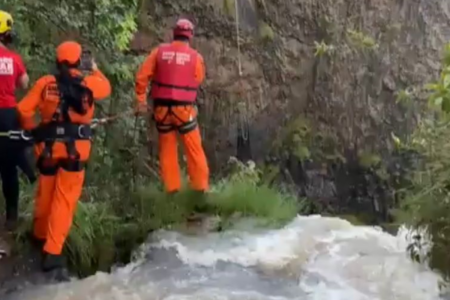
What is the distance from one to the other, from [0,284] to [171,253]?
153 centimetres

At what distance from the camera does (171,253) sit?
23.0 ft

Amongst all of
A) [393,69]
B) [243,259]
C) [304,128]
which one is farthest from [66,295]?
[393,69]

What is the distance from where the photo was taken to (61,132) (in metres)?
6.22

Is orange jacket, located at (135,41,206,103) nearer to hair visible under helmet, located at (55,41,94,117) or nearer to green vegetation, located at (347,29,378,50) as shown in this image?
hair visible under helmet, located at (55,41,94,117)

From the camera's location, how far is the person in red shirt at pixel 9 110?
6.46m

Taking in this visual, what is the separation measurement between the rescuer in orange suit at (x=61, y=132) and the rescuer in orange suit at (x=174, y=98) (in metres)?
1.28

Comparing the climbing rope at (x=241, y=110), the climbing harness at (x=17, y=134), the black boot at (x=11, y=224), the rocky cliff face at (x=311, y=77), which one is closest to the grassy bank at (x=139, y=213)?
the black boot at (x=11, y=224)

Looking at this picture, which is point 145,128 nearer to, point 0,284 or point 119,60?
point 119,60

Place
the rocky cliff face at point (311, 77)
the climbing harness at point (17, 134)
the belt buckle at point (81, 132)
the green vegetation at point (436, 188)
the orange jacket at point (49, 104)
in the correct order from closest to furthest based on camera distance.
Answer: the green vegetation at point (436, 188)
the orange jacket at point (49, 104)
the belt buckle at point (81, 132)
the climbing harness at point (17, 134)
the rocky cliff face at point (311, 77)

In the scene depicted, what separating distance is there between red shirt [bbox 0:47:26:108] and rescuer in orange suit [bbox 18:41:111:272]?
0.26 meters

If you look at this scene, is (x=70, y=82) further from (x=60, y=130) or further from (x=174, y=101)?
(x=174, y=101)

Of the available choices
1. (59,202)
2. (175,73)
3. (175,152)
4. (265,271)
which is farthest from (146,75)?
(265,271)

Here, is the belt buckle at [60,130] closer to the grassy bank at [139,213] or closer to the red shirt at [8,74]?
the red shirt at [8,74]

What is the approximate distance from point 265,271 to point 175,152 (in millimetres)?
1792
